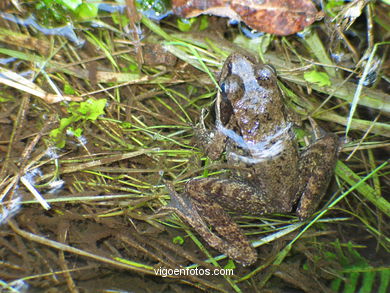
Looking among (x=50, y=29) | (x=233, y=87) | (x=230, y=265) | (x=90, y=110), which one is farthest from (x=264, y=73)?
(x=50, y=29)

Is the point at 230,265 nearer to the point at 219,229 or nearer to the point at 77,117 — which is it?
the point at 219,229

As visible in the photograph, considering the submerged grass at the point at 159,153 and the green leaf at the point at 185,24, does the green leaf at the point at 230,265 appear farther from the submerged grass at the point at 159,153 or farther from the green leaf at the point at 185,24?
the green leaf at the point at 185,24

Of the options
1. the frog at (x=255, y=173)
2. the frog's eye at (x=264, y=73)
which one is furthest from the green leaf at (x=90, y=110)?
the frog's eye at (x=264, y=73)

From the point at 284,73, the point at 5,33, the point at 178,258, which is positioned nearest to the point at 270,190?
the point at 178,258

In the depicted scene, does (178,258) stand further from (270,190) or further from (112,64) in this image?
(112,64)

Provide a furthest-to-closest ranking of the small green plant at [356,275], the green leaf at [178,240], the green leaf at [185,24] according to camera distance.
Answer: the green leaf at [185,24]
the green leaf at [178,240]
the small green plant at [356,275]

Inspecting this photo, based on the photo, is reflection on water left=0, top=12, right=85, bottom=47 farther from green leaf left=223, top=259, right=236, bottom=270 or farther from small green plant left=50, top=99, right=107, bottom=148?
green leaf left=223, top=259, right=236, bottom=270

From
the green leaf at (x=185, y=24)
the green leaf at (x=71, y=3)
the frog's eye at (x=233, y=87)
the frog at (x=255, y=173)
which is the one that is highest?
the green leaf at (x=71, y=3)

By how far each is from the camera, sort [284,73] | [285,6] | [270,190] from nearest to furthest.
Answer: [270,190] → [285,6] → [284,73]
